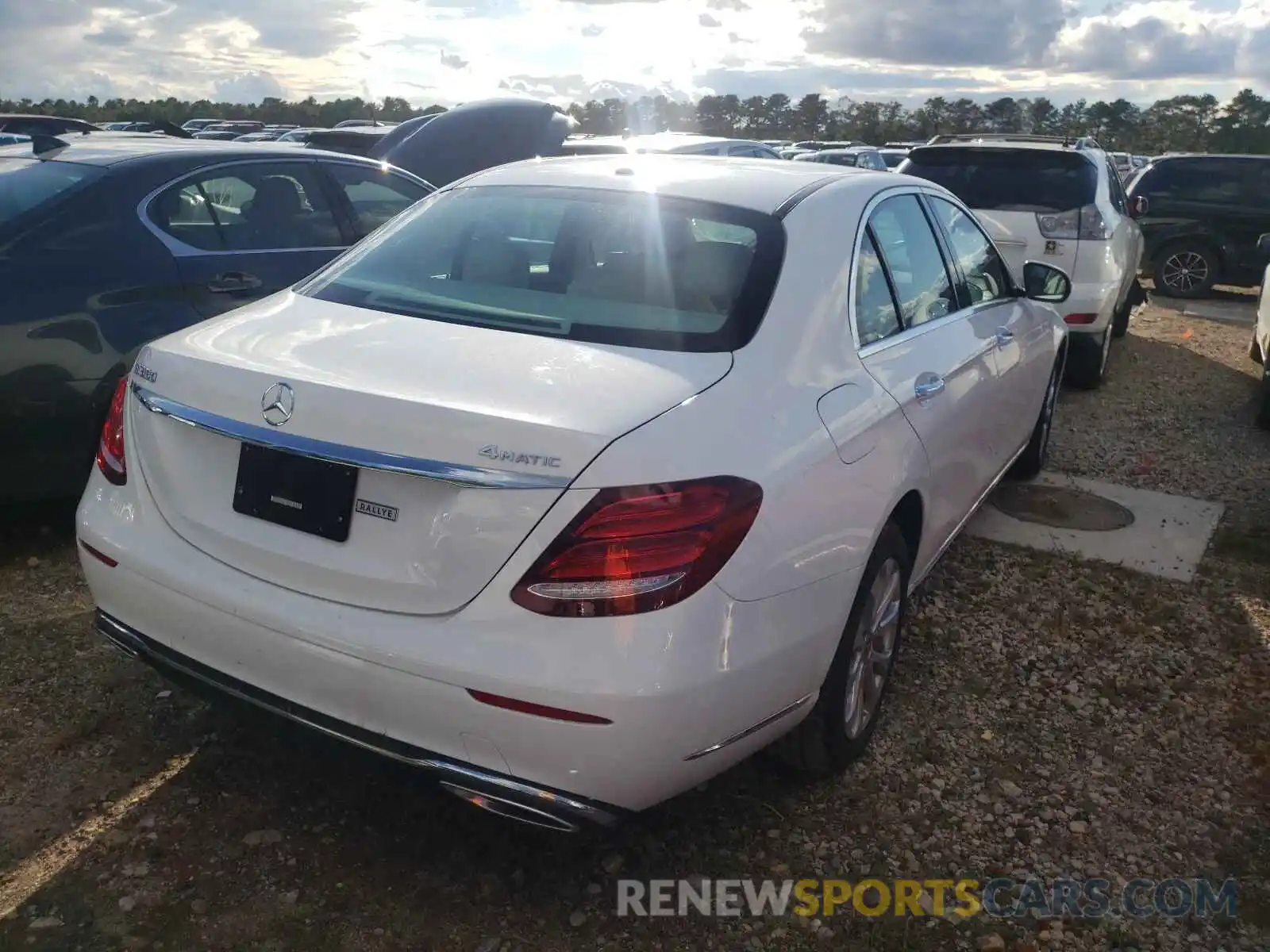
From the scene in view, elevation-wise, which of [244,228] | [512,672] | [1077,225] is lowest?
[512,672]

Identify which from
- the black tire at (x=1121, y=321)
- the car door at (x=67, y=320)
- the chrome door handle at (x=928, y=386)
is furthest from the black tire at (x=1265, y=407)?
the car door at (x=67, y=320)

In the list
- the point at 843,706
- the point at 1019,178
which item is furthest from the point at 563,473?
the point at 1019,178

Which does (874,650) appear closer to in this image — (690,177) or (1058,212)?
(690,177)

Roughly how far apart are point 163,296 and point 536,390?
2.75 meters

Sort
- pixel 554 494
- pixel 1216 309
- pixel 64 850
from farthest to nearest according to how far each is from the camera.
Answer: pixel 1216 309, pixel 64 850, pixel 554 494

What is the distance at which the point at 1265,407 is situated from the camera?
7023 mm

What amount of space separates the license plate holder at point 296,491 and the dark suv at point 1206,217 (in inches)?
523

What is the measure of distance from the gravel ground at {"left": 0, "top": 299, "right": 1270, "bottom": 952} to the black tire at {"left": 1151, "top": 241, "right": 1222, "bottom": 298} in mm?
10720

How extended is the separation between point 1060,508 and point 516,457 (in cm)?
412

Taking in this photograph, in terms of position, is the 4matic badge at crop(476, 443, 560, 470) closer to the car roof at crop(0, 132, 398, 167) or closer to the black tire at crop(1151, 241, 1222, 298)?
the car roof at crop(0, 132, 398, 167)

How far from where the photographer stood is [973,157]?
800 centimetres

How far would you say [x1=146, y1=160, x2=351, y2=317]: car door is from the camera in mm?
4574

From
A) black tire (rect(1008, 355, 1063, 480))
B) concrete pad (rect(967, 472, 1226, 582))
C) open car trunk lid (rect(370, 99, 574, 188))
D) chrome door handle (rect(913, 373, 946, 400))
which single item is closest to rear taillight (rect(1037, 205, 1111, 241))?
black tire (rect(1008, 355, 1063, 480))

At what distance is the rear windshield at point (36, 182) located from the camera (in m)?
4.27
